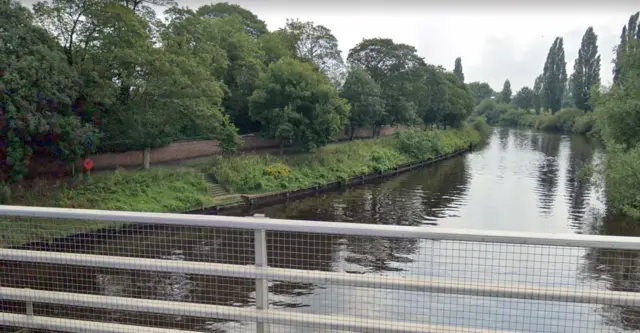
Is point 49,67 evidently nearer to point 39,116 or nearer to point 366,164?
point 39,116

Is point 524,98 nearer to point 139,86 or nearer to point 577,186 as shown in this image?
point 577,186

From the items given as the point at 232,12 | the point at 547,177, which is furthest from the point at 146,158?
the point at 547,177

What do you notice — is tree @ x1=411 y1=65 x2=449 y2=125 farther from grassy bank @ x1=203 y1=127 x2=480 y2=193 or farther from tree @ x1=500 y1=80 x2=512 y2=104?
tree @ x1=500 y1=80 x2=512 y2=104

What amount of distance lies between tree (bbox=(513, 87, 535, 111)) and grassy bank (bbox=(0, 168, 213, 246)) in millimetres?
93950

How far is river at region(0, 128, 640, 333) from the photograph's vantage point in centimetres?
377

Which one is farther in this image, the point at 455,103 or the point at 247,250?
the point at 455,103

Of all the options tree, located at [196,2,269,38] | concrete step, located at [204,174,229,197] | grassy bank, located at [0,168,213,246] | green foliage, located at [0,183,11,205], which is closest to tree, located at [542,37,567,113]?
tree, located at [196,2,269,38]

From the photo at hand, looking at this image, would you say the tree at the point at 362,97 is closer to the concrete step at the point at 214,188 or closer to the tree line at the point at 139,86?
the tree line at the point at 139,86

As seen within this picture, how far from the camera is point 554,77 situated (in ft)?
271

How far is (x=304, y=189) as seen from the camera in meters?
28.4

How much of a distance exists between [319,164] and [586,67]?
59.5 metres

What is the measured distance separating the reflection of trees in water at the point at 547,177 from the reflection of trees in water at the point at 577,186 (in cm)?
91

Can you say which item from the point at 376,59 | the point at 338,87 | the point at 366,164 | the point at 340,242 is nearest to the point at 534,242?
the point at 340,242

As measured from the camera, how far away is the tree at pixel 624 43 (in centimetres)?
2432
